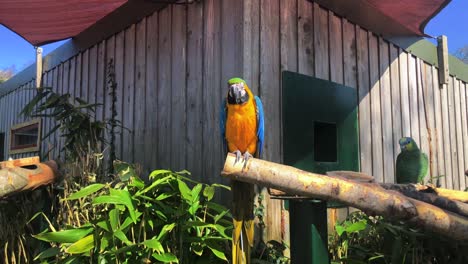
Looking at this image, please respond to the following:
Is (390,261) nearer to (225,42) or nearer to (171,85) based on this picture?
(225,42)

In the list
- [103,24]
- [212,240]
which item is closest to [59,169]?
[212,240]

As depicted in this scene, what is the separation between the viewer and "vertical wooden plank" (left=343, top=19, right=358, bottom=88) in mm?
4312

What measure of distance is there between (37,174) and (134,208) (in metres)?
0.84

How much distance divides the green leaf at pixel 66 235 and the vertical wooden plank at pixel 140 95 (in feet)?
5.53

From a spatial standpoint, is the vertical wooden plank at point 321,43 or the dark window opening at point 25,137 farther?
the dark window opening at point 25,137

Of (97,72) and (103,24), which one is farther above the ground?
(103,24)

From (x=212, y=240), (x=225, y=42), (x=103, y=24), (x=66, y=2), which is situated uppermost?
(x=103, y=24)

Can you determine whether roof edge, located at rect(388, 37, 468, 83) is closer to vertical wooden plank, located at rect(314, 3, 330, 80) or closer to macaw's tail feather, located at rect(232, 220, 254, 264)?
vertical wooden plank, located at rect(314, 3, 330, 80)

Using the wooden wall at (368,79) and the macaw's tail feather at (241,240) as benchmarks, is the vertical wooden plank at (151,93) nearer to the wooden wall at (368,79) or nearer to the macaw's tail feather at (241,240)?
the wooden wall at (368,79)

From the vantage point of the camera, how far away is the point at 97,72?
5242 mm

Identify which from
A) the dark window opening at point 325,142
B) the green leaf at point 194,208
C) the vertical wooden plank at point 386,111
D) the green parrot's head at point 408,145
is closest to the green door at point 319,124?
the dark window opening at point 325,142

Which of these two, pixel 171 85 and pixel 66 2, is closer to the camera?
pixel 66 2

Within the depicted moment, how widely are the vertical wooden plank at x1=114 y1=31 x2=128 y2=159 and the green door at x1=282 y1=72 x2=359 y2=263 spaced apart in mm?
2157

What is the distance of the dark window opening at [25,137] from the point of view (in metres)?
6.68
